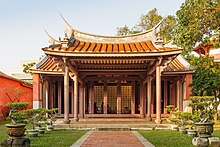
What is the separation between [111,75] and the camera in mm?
17047

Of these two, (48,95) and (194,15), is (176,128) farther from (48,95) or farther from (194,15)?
(48,95)

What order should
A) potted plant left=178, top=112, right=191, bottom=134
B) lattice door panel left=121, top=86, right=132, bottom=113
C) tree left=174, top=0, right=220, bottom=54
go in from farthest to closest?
lattice door panel left=121, top=86, right=132, bottom=113, tree left=174, top=0, right=220, bottom=54, potted plant left=178, top=112, right=191, bottom=134

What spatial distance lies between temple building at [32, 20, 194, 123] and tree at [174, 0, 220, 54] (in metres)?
0.85

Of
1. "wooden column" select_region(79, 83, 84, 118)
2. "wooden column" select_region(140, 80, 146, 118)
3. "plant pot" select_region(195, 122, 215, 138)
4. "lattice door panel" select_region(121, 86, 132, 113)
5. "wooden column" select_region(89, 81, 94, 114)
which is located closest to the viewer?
"plant pot" select_region(195, 122, 215, 138)

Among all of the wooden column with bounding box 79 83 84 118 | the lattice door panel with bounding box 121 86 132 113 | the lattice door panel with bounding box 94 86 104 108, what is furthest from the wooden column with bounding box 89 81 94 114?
the lattice door panel with bounding box 121 86 132 113

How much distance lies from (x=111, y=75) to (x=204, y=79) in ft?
15.6

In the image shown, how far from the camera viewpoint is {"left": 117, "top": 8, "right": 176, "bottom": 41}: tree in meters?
27.7

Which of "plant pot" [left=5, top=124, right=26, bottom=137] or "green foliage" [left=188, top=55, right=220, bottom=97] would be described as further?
"green foliage" [left=188, top=55, right=220, bottom=97]

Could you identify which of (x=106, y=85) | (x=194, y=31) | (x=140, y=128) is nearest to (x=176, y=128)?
(x=140, y=128)

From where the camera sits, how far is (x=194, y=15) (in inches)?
505

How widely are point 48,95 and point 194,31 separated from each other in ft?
29.7

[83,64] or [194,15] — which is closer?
[194,15]

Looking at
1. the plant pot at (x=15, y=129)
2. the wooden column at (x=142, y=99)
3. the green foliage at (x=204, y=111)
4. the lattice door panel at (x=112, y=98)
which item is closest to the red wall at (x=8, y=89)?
the lattice door panel at (x=112, y=98)

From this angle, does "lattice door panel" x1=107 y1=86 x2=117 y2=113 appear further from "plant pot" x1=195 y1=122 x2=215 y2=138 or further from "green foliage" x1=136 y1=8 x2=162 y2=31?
"green foliage" x1=136 y1=8 x2=162 y2=31
